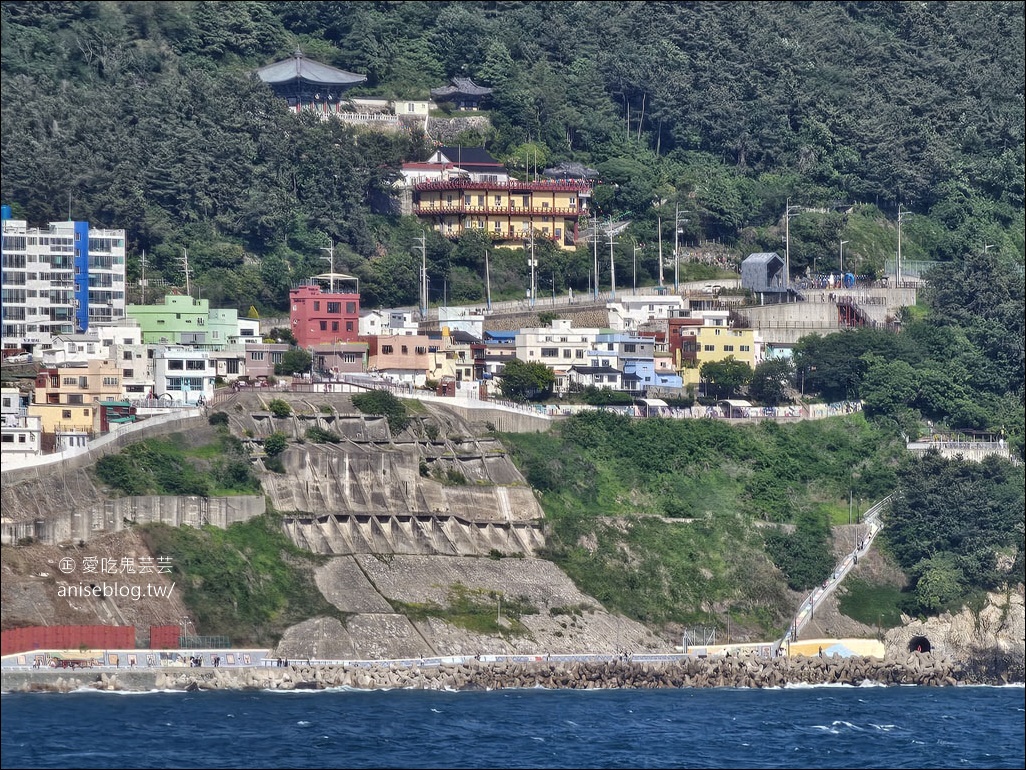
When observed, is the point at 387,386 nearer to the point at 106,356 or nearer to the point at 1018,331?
the point at 106,356

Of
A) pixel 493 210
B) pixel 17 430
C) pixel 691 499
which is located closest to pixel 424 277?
pixel 493 210

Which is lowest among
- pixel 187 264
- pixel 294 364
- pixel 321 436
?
pixel 321 436

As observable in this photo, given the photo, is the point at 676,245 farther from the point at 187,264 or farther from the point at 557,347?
the point at 187,264

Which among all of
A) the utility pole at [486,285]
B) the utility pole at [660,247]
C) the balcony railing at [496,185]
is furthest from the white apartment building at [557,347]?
the balcony railing at [496,185]

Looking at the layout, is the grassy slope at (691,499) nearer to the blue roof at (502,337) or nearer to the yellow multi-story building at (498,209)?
the blue roof at (502,337)

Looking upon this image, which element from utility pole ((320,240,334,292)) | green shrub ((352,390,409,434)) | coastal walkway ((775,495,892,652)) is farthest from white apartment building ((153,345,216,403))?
Result: coastal walkway ((775,495,892,652))
